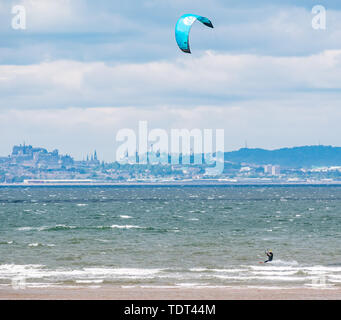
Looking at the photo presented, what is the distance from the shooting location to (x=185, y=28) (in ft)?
143

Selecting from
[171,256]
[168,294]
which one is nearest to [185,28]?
[171,256]

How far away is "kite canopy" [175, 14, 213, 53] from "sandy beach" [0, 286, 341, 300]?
1585 centimetres

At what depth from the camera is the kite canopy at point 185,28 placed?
42.5 m

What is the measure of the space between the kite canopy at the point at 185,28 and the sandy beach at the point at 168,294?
52.0ft

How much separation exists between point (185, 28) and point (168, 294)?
1903 cm

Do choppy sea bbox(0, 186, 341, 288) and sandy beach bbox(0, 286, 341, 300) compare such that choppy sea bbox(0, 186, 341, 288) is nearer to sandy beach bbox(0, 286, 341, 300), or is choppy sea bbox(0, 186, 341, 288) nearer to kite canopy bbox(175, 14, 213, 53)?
sandy beach bbox(0, 286, 341, 300)

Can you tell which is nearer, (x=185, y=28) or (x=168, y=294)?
(x=168, y=294)

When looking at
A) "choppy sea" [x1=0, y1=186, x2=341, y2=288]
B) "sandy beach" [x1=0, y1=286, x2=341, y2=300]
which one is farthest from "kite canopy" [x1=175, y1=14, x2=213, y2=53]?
"sandy beach" [x1=0, y1=286, x2=341, y2=300]

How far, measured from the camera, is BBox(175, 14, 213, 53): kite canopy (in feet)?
Answer: 140

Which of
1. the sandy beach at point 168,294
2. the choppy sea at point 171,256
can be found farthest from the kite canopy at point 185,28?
the sandy beach at point 168,294

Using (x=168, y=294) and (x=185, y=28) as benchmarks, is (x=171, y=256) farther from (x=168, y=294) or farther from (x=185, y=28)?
(x=168, y=294)
